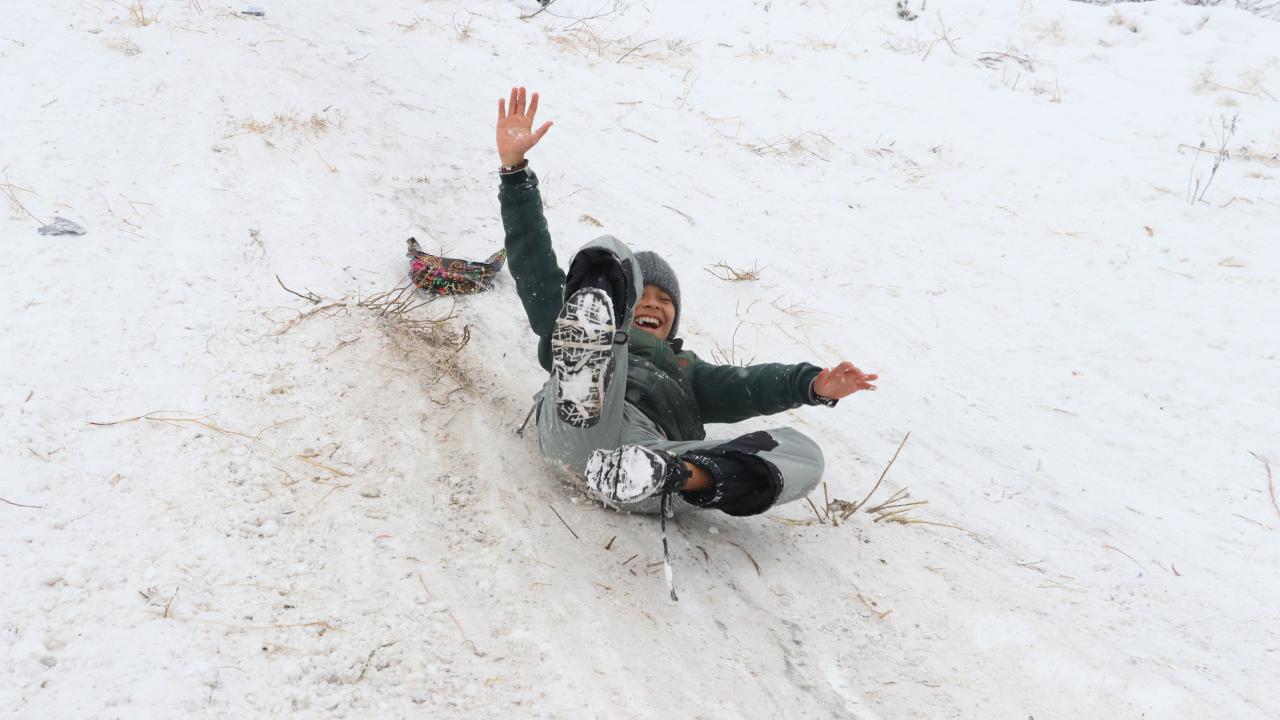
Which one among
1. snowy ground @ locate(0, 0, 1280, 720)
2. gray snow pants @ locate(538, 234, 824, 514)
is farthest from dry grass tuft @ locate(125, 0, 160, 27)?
gray snow pants @ locate(538, 234, 824, 514)

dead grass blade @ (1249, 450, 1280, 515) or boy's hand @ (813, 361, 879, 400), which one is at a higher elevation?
boy's hand @ (813, 361, 879, 400)

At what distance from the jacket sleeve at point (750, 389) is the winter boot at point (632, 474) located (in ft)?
2.13

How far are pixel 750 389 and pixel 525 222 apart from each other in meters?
0.95

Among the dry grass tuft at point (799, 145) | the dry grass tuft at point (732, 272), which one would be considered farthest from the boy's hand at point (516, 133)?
the dry grass tuft at point (799, 145)

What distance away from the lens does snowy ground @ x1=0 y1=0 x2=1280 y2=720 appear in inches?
74.0

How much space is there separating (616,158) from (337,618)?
4026mm

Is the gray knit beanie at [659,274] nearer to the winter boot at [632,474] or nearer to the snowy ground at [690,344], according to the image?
the snowy ground at [690,344]

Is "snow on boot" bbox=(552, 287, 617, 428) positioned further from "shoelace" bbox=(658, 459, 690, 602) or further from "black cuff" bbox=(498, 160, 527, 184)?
"black cuff" bbox=(498, 160, 527, 184)

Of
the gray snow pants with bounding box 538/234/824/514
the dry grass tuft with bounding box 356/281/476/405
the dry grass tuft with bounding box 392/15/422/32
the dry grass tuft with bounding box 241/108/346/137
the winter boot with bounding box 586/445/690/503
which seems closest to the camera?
the winter boot with bounding box 586/445/690/503

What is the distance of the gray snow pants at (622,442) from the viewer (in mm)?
2309

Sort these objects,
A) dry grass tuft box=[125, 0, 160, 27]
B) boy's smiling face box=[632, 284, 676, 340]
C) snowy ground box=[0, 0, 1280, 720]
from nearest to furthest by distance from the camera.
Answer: snowy ground box=[0, 0, 1280, 720], boy's smiling face box=[632, 284, 676, 340], dry grass tuft box=[125, 0, 160, 27]

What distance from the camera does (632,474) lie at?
204 cm

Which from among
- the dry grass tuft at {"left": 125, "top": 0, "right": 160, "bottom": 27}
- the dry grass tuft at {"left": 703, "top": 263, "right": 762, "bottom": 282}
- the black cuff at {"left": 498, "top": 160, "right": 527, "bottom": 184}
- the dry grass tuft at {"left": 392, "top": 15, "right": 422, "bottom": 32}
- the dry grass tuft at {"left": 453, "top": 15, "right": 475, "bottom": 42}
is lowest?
the dry grass tuft at {"left": 703, "top": 263, "right": 762, "bottom": 282}

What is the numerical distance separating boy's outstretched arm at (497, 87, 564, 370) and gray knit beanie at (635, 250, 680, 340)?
1.94 feet
